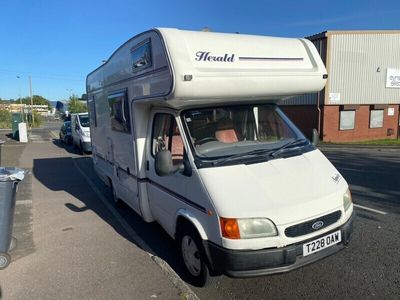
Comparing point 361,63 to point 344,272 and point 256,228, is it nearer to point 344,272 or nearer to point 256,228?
point 344,272

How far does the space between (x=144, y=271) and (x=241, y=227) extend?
5.59 ft

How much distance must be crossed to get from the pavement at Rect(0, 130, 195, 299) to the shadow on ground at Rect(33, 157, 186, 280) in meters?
0.06

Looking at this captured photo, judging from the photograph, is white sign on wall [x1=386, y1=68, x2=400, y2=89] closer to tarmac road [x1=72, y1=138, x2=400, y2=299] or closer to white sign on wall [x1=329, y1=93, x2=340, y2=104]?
white sign on wall [x1=329, y1=93, x2=340, y2=104]

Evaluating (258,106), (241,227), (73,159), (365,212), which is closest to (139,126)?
(258,106)

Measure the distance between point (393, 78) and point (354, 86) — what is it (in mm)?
2819

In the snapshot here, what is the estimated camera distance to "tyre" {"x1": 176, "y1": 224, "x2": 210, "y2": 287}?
3538 mm

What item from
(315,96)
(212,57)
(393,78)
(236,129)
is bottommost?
(236,129)

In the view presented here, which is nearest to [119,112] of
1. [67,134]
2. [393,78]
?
[67,134]

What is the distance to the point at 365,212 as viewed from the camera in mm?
5859

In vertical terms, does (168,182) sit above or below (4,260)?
above

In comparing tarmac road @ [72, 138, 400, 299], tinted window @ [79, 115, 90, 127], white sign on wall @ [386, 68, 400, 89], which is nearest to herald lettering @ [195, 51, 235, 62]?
tarmac road @ [72, 138, 400, 299]

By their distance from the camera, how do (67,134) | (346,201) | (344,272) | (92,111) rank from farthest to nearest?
1. (67,134)
2. (92,111)
3. (344,272)
4. (346,201)

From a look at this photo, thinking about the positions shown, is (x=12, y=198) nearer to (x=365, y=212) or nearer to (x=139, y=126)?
(x=139, y=126)

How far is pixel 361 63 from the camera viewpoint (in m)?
22.2
